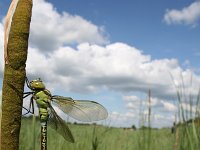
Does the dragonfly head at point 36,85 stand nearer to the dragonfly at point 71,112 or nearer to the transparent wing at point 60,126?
the dragonfly at point 71,112

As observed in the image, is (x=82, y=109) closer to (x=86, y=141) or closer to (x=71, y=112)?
(x=71, y=112)

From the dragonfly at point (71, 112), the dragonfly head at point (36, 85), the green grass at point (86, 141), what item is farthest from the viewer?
the green grass at point (86, 141)

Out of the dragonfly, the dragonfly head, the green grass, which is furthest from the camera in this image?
the green grass

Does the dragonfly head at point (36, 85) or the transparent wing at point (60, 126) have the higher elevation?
the dragonfly head at point (36, 85)

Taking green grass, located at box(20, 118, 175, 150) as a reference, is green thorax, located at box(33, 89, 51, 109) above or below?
above

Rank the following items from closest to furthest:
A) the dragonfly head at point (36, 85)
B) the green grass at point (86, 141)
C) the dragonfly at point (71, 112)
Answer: the dragonfly head at point (36, 85), the dragonfly at point (71, 112), the green grass at point (86, 141)

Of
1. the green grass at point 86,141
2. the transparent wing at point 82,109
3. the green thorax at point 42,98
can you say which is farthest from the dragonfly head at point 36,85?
the green grass at point 86,141

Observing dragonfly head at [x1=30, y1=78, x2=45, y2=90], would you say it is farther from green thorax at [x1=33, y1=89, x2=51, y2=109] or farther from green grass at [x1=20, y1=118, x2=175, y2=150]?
green grass at [x1=20, y1=118, x2=175, y2=150]

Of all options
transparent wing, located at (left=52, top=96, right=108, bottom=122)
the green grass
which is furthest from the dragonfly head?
the green grass

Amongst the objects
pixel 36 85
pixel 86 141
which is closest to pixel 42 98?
pixel 36 85

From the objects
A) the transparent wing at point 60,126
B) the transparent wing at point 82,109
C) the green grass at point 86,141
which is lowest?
the green grass at point 86,141
